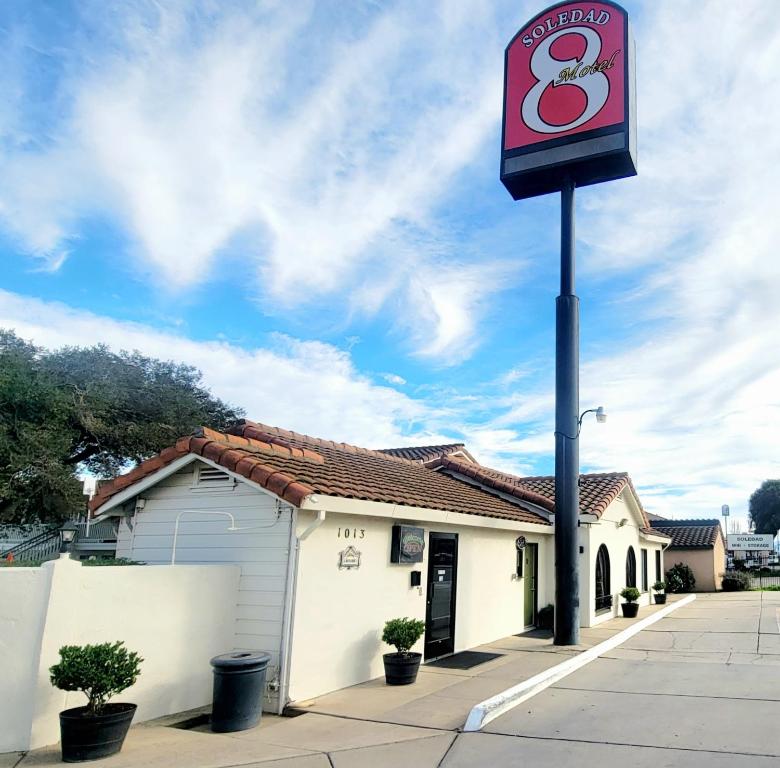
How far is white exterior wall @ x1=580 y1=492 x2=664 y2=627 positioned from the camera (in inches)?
651

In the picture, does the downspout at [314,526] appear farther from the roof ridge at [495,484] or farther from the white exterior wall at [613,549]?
the white exterior wall at [613,549]

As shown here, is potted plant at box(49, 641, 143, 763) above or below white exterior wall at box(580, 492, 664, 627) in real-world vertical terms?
below

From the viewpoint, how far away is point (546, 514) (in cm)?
1644

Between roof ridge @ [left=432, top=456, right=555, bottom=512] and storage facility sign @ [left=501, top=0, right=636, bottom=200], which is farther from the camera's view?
roof ridge @ [left=432, top=456, right=555, bottom=512]

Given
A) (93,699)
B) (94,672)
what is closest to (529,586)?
(93,699)

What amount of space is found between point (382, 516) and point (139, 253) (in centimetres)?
839

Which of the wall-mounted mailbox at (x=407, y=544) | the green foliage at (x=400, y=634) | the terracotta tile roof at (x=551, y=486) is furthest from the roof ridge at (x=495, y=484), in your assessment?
the green foliage at (x=400, y=634)

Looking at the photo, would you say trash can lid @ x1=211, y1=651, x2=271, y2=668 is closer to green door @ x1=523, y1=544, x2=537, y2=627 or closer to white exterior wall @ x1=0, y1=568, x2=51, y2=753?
white exterior wall @ x1=0, y1=568, x2=51, y2=753

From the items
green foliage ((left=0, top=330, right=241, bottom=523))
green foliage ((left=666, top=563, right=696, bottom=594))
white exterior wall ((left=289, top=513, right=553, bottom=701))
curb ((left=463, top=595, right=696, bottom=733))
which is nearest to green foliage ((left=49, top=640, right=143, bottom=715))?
white exterior wall ((left=289, top=513, right=553, bottom=701))

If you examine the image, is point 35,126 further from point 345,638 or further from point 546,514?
point 546,514

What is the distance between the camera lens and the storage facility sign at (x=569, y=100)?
1403 centimetres

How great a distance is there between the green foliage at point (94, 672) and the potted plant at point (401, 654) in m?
3.87

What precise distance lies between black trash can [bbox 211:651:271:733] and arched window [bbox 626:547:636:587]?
16.7 m

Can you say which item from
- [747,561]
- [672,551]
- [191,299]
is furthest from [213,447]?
[747,561]
